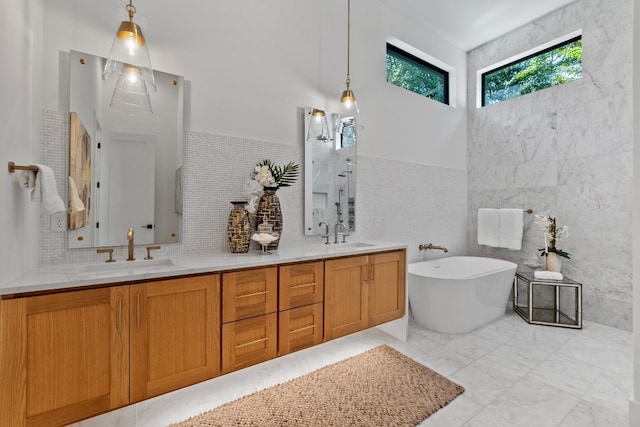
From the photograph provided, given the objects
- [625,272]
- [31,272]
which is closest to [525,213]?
[625,272]

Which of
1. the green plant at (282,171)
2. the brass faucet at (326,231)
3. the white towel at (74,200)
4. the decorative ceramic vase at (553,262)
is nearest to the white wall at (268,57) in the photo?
the green plant at (282,171)

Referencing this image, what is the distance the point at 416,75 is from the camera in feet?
11.7

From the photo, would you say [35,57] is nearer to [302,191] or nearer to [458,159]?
[302,191]

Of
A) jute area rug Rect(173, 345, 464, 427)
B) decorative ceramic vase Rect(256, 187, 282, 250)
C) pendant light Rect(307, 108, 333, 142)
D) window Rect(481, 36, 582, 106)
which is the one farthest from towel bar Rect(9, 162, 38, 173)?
window Rect(481, 36, 582, 106)

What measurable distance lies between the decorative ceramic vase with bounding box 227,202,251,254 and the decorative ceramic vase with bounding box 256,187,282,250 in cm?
14

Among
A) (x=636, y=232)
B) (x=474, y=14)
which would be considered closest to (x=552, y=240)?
(x=636, y=232)

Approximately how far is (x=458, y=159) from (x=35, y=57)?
4149 millimetres

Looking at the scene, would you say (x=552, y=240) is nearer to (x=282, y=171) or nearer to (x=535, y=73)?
(x=535, y=73)

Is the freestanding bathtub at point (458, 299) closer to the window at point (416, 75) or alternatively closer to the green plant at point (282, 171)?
the green plant at point (282, 171)

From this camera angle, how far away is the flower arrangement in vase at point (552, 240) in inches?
118

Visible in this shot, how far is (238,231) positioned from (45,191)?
3.35ft

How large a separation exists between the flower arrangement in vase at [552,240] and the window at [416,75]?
197 centimetres

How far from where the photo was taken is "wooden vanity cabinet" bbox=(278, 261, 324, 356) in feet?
6.07

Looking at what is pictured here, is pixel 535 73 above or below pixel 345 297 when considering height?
above
